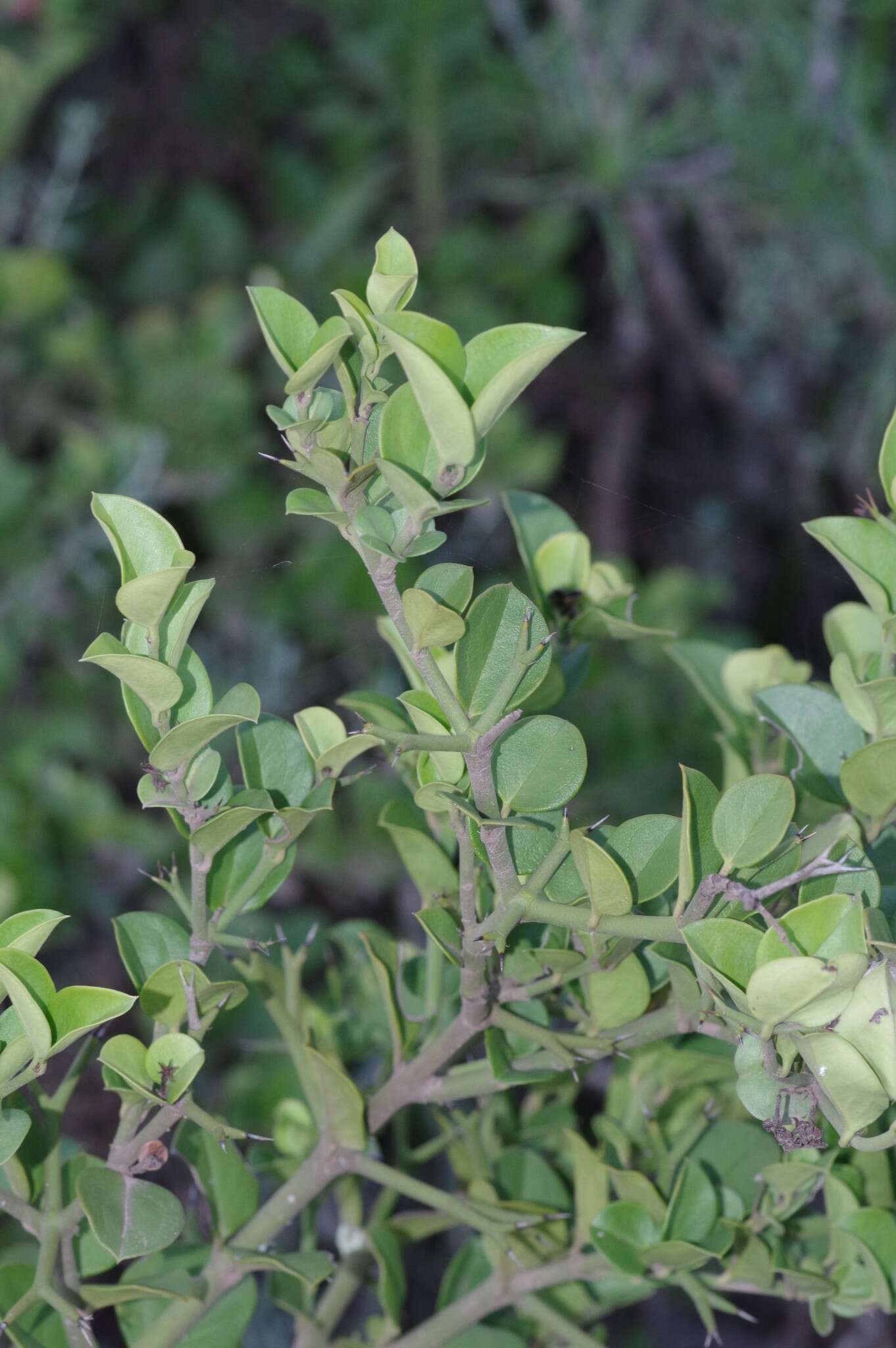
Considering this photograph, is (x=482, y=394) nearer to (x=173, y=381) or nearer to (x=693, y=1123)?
(x=693, y=1123)

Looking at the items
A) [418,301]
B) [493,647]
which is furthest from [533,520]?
[418,301]

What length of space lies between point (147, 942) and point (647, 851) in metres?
0.12

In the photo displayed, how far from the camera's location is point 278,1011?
12.4 inches

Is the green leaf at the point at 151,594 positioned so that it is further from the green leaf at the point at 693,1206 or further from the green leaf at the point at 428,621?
the green leaf at the point at 693,1206

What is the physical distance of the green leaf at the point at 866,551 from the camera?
0.28 m

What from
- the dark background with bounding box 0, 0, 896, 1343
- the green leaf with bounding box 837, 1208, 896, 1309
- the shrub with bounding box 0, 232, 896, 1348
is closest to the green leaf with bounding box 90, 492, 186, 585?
the shrub with bounding box 0, 232, 896, 1348

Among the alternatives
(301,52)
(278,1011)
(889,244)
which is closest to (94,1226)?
(278,1011)

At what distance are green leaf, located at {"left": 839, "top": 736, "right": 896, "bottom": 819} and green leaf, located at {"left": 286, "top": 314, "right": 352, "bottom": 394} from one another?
131 millimetres

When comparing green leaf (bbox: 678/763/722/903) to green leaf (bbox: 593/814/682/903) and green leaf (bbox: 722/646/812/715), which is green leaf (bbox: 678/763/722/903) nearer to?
green leaf (bbox: 593/814/682/903)

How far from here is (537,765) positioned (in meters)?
0.25

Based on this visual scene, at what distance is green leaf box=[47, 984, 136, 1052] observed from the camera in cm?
24

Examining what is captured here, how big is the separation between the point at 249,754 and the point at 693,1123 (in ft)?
0.51

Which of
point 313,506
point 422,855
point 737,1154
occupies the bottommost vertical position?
point 737,1154

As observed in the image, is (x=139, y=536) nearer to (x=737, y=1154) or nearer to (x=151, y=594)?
(x=151, y=594)
